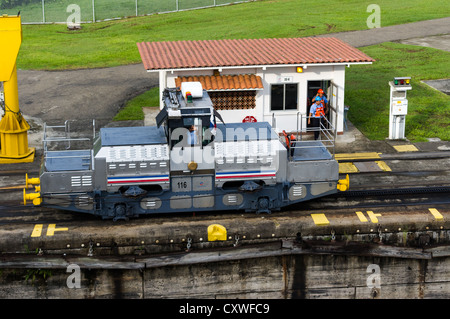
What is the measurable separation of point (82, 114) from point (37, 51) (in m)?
14.7

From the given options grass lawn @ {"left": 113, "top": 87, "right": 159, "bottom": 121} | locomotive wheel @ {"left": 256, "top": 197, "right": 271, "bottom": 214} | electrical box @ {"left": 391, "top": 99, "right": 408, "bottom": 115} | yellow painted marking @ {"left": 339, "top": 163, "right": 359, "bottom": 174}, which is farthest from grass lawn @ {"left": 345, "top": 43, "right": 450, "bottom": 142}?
locomotive wheel @ {"left": 256, "top": 197, "right": 271, "bottom": 214}

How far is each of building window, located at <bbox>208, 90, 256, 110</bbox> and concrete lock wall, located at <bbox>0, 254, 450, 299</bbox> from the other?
10.1 metres

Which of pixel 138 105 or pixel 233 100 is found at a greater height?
pixel 233 100

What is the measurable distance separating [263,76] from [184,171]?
30.7 feet

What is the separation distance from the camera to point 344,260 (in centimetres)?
1952

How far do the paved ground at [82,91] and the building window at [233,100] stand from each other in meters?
4.58

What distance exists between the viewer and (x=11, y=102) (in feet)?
85.4

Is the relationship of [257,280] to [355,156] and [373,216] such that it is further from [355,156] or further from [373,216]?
[355,156]

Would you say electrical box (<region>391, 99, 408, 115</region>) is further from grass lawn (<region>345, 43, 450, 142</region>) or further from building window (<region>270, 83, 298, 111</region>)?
building window (<region>270, 83, 298, 111</region>)

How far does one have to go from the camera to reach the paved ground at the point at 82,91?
3262cm

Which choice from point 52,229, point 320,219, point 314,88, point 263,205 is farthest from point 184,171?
point 314,88

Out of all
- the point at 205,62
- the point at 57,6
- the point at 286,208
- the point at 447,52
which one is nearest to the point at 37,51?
the point at 57,6

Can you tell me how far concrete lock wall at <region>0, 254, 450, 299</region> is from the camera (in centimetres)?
1873

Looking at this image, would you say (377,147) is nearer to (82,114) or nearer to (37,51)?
(82,114)
